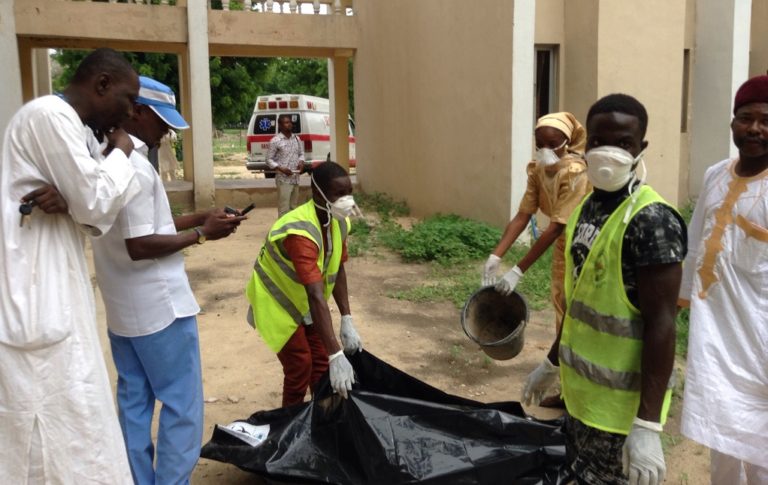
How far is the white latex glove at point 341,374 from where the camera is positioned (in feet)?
8.96

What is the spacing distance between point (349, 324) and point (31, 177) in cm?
166

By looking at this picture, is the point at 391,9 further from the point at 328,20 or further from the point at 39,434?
the point at 39,434

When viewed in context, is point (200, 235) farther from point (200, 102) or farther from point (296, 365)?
point (200, 102)

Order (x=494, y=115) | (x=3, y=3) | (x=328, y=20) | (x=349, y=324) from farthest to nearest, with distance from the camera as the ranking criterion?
(x=328, y=20), (x=3, y=3), (x=494, y=115), (x=349, y=324)

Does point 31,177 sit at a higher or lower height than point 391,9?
lower

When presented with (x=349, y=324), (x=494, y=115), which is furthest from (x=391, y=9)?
(x=349, y=324)

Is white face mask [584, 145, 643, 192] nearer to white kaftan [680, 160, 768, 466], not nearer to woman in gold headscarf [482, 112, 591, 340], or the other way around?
white kaftan [680, 160, 768, 466]

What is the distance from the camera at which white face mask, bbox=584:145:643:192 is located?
1865 mm

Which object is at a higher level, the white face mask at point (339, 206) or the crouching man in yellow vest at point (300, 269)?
the white face mask at point (339, 206)

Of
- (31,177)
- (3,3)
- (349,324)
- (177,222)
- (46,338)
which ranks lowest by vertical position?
(349,324)

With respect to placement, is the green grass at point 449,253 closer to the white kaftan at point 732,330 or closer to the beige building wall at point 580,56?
the beige building wall at point 580,56

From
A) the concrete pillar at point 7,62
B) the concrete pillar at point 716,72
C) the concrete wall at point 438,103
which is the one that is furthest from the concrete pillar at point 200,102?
the concrete pillar at point 716,72

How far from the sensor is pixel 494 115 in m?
8.28

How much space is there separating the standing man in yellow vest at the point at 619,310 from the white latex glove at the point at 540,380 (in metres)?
0.29
